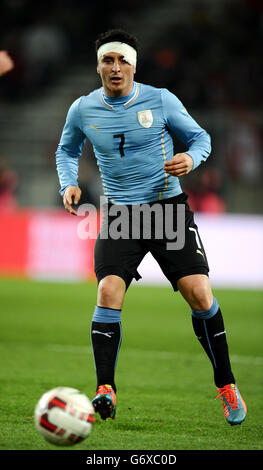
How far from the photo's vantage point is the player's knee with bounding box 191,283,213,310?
509 cm

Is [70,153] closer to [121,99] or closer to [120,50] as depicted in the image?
[121,99]

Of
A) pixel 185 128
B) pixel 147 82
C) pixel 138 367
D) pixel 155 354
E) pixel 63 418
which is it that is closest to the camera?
pixel 63 418

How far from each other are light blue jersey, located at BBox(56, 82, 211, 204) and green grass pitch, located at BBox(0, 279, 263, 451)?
1552 millimetres

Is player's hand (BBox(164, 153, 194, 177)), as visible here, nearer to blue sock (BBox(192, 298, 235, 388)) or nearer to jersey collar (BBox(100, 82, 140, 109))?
jersey collar (BBox(100, 82, 140, 109))

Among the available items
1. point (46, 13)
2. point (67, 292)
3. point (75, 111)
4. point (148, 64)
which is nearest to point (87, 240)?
point (67, 292)

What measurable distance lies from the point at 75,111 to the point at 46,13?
1638 centimetres

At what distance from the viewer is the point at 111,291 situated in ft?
16.7

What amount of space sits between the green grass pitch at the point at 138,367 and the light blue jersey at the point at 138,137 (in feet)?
5.09

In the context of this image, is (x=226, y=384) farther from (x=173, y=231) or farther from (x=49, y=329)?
(x=49, y=329)

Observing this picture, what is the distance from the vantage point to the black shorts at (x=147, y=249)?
203 inches

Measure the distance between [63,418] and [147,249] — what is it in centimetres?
146

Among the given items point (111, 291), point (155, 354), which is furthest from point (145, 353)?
point (111, 291)

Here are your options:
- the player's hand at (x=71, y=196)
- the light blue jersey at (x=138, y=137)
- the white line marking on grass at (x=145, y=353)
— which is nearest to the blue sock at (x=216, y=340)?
the light blue jersey at (x=138, y=137)

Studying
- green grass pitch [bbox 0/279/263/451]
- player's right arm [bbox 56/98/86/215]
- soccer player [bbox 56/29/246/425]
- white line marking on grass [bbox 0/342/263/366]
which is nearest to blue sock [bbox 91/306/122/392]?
soccer player [bbox 56/29/246/425]
